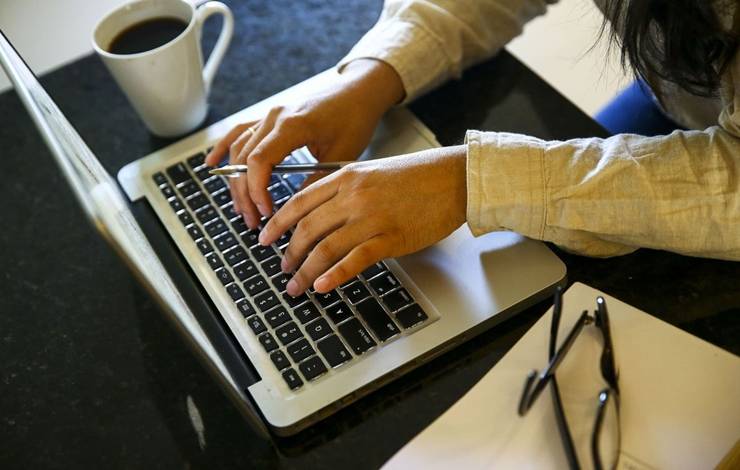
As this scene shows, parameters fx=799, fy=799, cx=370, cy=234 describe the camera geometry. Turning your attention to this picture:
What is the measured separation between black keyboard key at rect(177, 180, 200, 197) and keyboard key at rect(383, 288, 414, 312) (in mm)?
242

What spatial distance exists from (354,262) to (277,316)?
8cm

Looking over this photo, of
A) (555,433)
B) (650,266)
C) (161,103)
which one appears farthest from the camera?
(161,103)

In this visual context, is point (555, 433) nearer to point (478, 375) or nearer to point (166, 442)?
point (478, 375)

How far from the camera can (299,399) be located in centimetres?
62

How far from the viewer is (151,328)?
72 centimetres

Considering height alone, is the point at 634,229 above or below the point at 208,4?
below

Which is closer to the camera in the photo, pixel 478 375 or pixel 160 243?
pixel 478 375

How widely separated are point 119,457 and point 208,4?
0.47 m

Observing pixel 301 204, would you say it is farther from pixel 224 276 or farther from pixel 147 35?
pixel 147 35

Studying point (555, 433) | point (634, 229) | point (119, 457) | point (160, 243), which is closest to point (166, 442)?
point (119, 457)

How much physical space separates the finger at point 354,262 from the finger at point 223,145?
205mm

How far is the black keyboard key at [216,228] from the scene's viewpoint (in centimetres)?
76

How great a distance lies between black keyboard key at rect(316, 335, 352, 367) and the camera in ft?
2.09

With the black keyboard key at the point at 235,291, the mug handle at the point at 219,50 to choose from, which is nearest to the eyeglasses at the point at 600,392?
the black keyboard key at the point at 235,291
